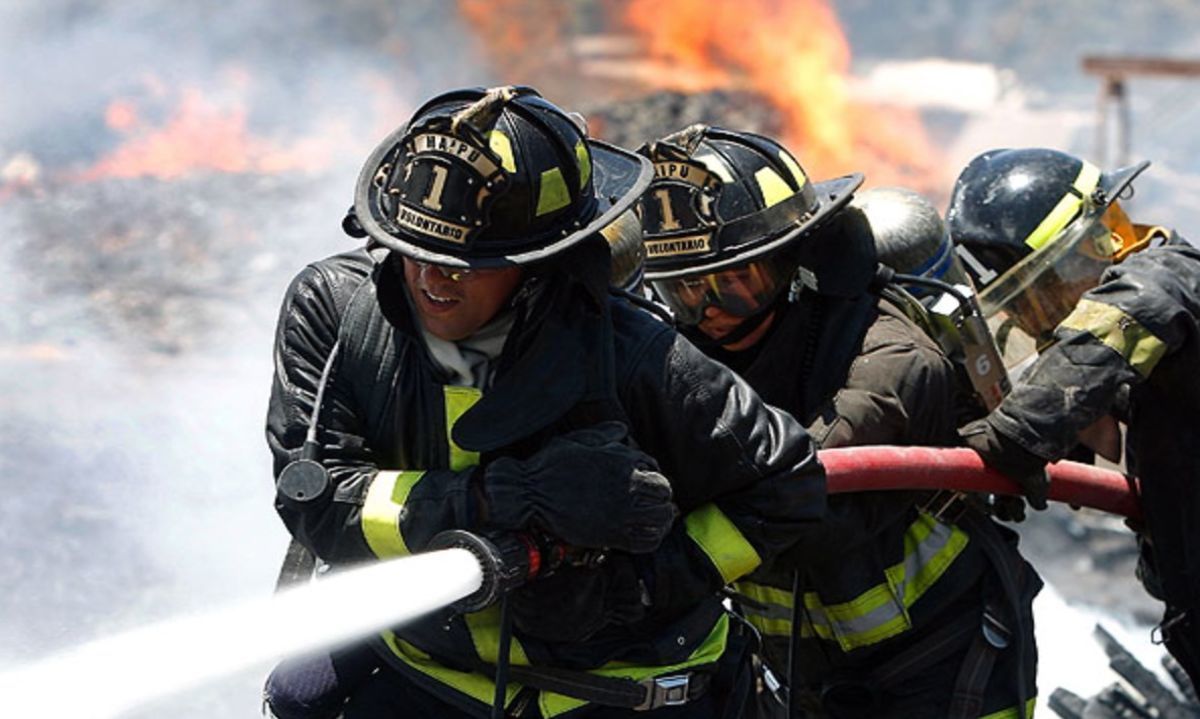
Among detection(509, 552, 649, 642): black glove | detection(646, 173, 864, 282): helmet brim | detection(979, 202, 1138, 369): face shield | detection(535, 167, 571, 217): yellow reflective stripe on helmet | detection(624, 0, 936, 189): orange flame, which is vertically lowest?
detection(979, 202, 1138, 369): face shield

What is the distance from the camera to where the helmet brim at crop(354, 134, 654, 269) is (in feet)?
9.35

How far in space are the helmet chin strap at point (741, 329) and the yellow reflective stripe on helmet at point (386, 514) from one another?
1.32m

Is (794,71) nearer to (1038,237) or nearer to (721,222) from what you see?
(1038,237)

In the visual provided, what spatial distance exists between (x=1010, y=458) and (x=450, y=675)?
5.28 feet

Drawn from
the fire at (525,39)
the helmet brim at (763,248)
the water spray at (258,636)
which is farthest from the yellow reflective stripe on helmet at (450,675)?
the fire at (525,39)

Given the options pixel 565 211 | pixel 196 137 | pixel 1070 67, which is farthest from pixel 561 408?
pixel 1070 67

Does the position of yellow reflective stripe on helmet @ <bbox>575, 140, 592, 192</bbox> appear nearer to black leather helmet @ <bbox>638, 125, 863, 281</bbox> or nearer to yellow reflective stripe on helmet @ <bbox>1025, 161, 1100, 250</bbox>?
black leather helmet @ <bbox>638, 125, 863, 281</bbox>

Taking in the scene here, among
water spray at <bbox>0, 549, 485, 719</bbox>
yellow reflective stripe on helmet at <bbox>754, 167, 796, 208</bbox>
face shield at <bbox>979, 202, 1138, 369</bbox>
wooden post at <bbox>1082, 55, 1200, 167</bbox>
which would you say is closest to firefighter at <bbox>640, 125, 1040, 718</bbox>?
yellow reflective stripe on helmet at <bbox>754, 167, 796, 208</bbox>

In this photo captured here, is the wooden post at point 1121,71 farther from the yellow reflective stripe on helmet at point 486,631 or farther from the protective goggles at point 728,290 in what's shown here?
the yellow reflective stripe on helmet at point 486,631

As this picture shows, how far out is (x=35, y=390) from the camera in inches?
390

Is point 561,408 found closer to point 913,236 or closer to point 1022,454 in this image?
point 1022,454

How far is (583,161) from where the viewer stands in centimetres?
301

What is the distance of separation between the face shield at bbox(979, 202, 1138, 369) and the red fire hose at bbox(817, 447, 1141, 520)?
44cm

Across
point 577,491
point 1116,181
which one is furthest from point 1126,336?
point 577,491
